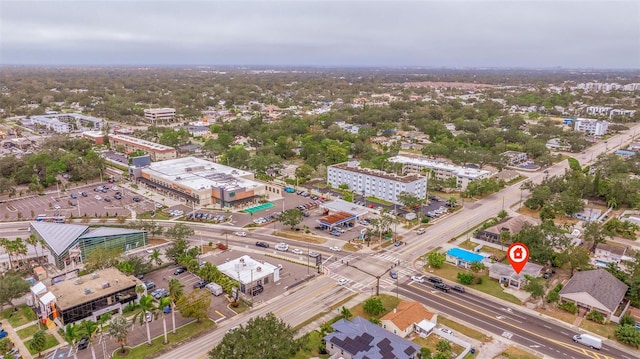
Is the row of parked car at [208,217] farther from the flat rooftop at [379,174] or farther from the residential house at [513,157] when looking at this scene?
the residential house at [513,157]

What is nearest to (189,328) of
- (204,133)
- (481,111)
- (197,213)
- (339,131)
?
(197,213)

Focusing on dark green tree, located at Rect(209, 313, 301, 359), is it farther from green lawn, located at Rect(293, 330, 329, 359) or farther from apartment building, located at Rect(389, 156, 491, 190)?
apartment building, located at Rect(389, 156, 491, 190)

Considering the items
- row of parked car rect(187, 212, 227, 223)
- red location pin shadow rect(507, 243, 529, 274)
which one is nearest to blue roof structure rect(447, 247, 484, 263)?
red location pin shadow rect(507, 243, 529, 274)

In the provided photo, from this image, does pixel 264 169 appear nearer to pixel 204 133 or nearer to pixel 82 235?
pixel 82 235

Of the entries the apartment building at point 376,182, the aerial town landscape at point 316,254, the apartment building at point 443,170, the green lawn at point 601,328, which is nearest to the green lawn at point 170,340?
the aerial town landscape at point 316,254

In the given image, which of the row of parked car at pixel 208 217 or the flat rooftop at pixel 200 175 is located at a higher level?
the flat rooftop at pixel 200 175
